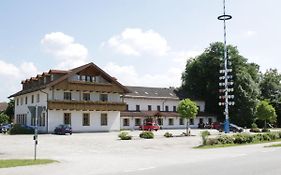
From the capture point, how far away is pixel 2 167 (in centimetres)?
1634

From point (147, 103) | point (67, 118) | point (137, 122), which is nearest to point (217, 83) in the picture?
point (147, 103)

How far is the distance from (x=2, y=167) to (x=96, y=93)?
40.3 m

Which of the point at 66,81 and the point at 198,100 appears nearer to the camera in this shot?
the point at 66,81

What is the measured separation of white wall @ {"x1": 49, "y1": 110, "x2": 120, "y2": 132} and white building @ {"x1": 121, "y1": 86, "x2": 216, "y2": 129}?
24.8 ft

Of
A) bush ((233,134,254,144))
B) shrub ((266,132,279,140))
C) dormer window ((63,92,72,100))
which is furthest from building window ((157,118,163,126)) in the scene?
bush ((233,134,254,144))

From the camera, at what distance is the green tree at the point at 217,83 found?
73.6 meters

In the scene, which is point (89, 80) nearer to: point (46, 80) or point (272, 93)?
point (46, 80)

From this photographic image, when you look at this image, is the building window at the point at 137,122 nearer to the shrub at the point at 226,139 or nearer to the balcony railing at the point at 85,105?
the balcony railing at the point at 85,105

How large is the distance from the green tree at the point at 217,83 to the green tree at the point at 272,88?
734 centimetres

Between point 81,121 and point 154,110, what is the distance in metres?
21.4

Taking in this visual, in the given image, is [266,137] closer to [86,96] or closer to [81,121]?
[81,121]

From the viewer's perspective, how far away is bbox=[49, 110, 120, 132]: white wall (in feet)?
171

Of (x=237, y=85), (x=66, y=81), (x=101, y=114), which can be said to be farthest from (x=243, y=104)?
(x=66, y=81)

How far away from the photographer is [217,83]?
251 feet
